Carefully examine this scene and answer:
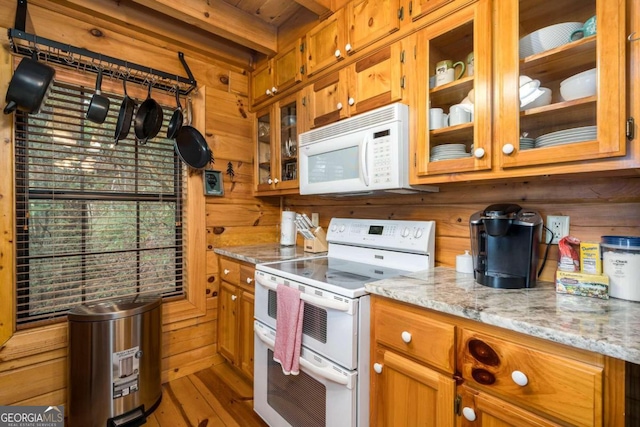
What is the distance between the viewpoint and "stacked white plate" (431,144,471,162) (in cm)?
131

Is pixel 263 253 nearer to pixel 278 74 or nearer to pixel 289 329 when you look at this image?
pixel 289 329

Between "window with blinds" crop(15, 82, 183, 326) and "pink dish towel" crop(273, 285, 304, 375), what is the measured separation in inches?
42.7

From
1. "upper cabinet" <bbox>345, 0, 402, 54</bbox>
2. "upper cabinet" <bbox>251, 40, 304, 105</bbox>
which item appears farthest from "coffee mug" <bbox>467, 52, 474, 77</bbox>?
"upper cabinet" <bbox>251, 40, 304, 105</bbox>

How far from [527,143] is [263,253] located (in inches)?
61.8

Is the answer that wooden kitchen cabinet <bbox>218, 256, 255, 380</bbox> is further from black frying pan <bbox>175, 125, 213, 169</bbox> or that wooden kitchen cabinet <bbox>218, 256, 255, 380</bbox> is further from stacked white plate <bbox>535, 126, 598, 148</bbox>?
stacked white plate <bbox>535, 126, 598, 148</bbox>

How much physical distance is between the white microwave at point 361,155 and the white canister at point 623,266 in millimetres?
724

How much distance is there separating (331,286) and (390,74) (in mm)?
1059

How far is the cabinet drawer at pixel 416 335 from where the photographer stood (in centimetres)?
100

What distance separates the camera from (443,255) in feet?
5.37

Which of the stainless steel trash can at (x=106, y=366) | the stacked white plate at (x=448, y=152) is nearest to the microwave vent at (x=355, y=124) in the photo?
the stacked white plate at (x=448, y=152)

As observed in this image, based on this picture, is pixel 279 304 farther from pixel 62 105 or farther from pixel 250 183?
pixel 62 105

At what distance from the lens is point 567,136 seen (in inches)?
40.3

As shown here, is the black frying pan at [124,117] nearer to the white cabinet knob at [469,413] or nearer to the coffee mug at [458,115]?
the coffee mug at [458,115]

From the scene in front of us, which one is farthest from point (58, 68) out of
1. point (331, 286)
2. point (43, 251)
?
point (331, 286)
